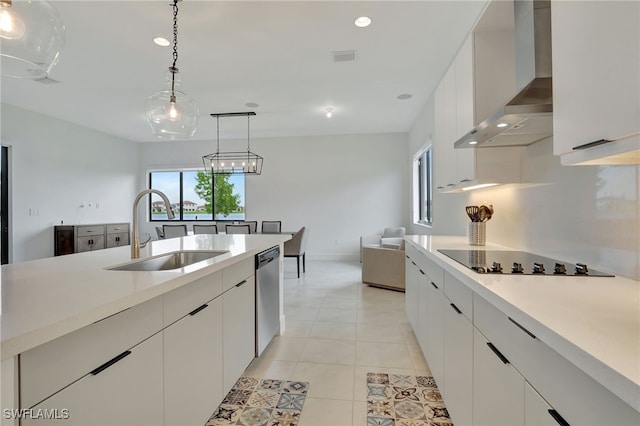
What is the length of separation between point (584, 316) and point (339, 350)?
2016mm

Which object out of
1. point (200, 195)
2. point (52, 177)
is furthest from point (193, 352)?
point (200, 195)

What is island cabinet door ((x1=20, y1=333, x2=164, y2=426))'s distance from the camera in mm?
759

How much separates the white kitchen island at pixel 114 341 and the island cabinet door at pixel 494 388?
120cm

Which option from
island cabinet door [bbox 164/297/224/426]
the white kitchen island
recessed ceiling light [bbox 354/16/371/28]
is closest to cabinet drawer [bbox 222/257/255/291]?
the white kitchen island

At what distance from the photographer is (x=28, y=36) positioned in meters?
1.40

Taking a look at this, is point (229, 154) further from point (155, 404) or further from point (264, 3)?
point (155, 404)

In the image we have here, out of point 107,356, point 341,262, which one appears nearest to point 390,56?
point 107,356

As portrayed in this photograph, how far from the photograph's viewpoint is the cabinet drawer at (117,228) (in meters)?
6.57

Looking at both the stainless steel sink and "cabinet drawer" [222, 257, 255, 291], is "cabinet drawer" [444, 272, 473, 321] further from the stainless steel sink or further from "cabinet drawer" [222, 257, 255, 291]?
the stainless steel sink

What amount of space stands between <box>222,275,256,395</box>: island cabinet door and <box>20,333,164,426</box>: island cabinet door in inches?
22.5

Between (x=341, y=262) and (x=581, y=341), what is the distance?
6.33m

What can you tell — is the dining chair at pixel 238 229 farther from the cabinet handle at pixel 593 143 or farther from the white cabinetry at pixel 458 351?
the cabinet handle at pixel 593 143

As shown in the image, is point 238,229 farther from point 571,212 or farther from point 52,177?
point 571,212

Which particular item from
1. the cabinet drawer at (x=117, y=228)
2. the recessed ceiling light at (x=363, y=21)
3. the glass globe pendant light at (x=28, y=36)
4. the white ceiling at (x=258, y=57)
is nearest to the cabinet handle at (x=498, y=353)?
the glass globe pendant light at (x=28, y=36)
